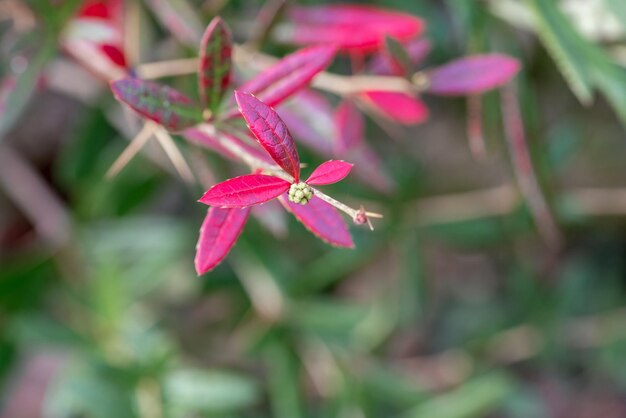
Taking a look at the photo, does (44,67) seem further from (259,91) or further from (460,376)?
(460,376)

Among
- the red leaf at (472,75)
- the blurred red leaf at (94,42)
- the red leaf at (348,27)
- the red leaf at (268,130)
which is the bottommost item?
the red leaf at (268,130)

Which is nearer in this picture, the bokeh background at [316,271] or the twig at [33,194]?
the bokeh background at [316,271]

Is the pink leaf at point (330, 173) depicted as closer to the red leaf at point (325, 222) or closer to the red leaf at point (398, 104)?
the red leaf at point (325, 222)

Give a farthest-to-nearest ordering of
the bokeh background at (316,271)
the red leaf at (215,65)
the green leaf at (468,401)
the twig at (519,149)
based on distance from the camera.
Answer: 1. the green leaf at (468,401)
2. the bokeh background at (316,271)
3. the twig at (519,149)
4. the red leaf at (215,65)

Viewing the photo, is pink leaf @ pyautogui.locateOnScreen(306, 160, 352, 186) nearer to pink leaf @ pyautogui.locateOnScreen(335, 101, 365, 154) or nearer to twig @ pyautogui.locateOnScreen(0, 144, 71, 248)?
pink leaf @ pyautogui.locateOnScreen(335, 101, 365, 154)

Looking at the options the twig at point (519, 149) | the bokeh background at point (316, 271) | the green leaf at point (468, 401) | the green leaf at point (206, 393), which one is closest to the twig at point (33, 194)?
the bokeh background at point (316, 271)

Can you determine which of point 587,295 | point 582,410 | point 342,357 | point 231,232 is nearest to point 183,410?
point 342,357

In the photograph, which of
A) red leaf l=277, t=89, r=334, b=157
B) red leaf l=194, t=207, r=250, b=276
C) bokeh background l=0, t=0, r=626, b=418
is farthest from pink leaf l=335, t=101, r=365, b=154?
red leaf l=194, t=207, r=250, b=276
